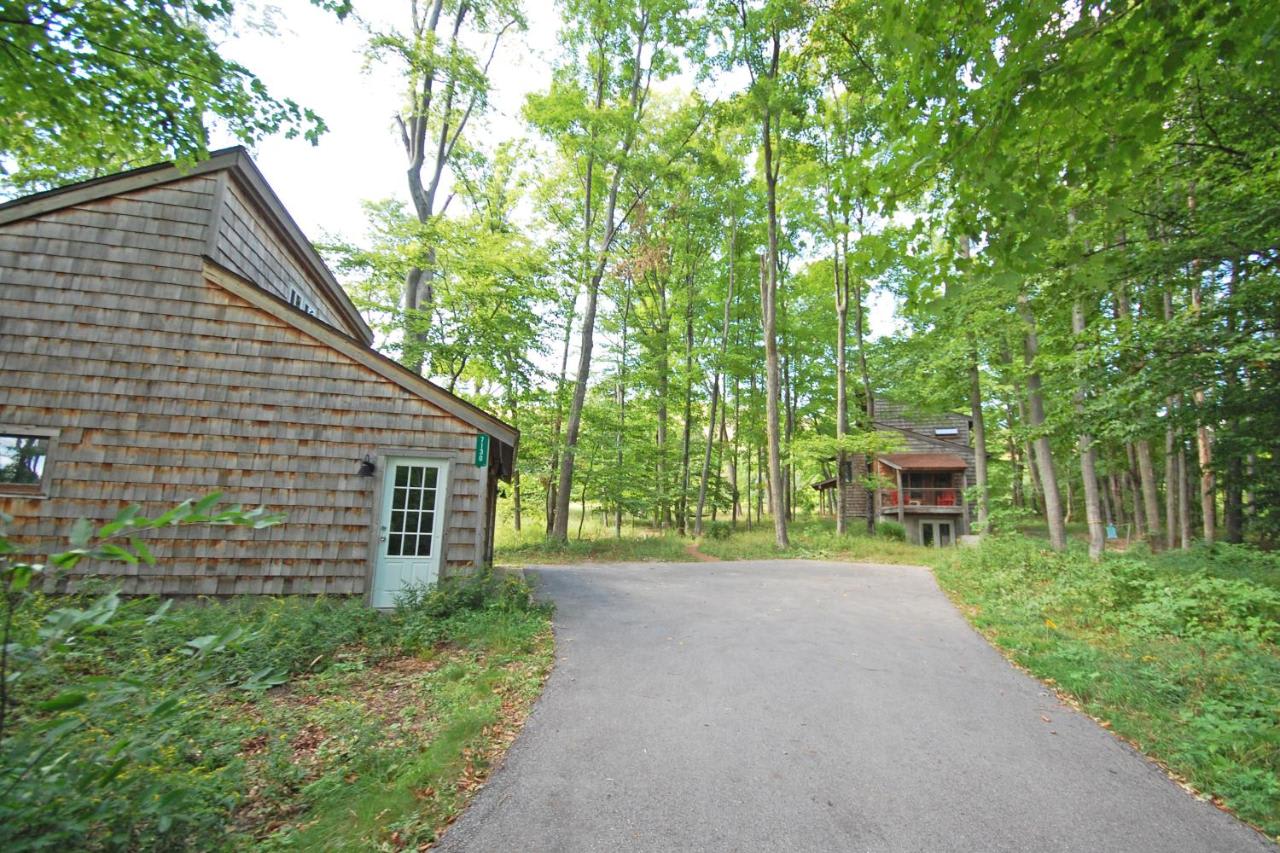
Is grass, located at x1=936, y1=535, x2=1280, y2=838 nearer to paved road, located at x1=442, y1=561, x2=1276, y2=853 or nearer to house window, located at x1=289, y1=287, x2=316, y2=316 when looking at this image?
paved road, located at x1=442, y1=561, x2=1276, y2=853

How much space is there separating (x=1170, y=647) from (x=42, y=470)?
13.8 m

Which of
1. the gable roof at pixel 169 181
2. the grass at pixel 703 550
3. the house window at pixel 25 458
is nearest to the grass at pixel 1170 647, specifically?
the grass at pixel 703 550

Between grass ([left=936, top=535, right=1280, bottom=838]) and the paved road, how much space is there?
32cm

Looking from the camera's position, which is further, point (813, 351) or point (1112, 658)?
point (813, 351)

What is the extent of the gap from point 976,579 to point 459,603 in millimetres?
9030

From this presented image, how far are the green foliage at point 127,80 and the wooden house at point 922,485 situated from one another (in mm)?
22467

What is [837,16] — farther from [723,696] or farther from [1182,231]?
[723,696]

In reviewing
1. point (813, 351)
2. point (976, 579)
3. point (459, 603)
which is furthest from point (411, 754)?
point (813, 351)

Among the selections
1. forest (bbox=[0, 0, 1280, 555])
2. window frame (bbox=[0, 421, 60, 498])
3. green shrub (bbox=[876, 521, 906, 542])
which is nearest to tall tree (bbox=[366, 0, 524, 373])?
forest (bbox=[0, 0, 1280, 555])

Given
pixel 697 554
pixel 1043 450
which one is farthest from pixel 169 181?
pixel 1043 450

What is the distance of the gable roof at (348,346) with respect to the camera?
7828mm

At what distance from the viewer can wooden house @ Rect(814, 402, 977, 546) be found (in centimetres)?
2442

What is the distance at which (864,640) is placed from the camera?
6.49 metres

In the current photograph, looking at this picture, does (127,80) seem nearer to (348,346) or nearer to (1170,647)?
(348,346)
